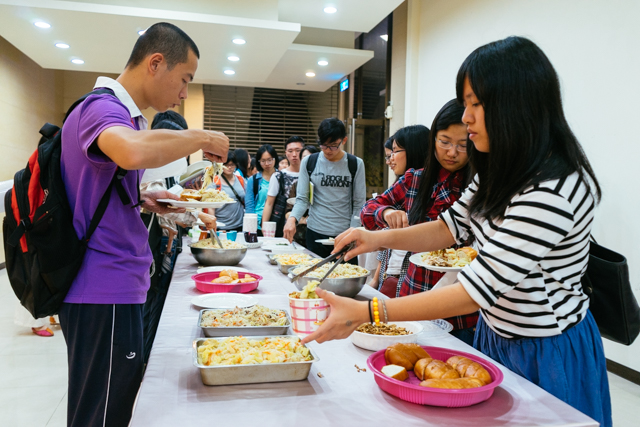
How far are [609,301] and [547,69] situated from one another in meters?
0.66

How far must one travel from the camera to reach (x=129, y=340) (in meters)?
1.38

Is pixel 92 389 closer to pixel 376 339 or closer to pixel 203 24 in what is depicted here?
pixel 376 339

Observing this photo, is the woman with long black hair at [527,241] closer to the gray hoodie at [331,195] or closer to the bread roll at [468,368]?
the bread roll at [468,368]

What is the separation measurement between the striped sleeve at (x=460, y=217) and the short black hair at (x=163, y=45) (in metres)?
1.02

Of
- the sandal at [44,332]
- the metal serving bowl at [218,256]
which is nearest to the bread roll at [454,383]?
the metal serving bowl at [218,256]

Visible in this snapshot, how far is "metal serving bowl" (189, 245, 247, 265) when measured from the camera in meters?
2.53

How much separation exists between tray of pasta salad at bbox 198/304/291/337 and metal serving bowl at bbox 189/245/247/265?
101 cm

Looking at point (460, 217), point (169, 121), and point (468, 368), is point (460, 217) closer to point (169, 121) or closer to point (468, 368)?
point (468, 368)

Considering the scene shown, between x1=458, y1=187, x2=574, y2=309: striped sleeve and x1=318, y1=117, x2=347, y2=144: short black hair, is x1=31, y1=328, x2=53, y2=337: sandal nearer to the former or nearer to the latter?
x1=318, y1=117, x2=347, y2=144: short black hair

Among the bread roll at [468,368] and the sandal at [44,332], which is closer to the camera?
the bread roll at [468,368]

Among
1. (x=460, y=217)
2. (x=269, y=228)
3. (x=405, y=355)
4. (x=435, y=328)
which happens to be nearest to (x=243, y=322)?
(x=405, y=355)

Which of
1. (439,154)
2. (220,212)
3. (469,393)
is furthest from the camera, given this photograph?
(220,212)

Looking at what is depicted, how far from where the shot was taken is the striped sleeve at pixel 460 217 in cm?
143

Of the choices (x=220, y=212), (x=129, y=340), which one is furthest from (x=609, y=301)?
(x=220, y=212)
